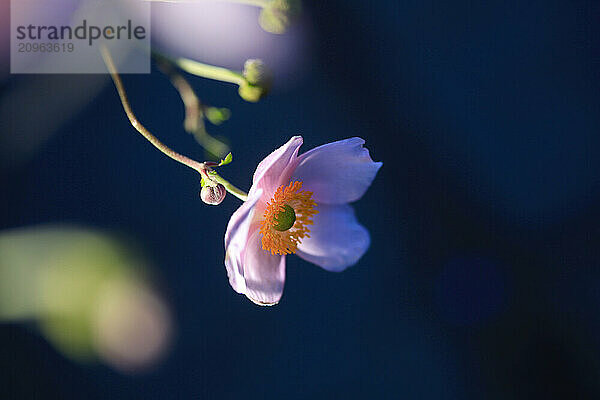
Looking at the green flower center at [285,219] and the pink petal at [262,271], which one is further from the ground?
the green flower center at [285,219]

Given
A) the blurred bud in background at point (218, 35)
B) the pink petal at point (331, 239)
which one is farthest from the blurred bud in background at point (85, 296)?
the pink petal at point (331, 239)

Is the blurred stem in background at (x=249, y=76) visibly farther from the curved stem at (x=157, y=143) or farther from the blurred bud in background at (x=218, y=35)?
the blurred bud in background at (x=218, y=35)

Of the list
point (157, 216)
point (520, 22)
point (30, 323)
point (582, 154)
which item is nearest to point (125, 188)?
point (157, 216)

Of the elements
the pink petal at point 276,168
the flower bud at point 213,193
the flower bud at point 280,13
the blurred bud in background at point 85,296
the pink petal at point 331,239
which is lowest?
the blurred bud in background at point 85,296

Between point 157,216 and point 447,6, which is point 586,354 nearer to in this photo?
point 447,6

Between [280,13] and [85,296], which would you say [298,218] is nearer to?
[280,13]
